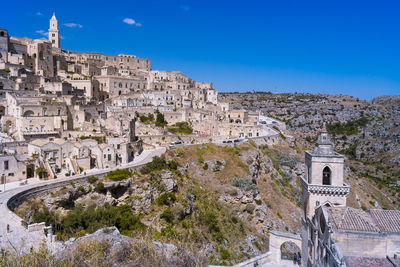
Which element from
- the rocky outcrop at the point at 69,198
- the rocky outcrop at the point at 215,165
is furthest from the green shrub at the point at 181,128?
the rocky outcrop at the point at 69,198

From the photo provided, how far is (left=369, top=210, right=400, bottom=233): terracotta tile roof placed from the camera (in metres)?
13.5

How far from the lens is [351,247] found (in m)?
13.3

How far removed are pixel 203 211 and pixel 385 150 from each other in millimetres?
59189

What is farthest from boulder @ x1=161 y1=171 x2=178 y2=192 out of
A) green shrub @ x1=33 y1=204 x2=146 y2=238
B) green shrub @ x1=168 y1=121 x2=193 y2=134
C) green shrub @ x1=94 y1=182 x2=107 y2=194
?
green shrub @ x1=168 y1=121 x2=193 y2=134

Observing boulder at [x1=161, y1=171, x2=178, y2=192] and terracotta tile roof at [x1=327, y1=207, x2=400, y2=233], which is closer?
terracotta tile roof at [x1=327, y1=207, x2=400, y2=233]

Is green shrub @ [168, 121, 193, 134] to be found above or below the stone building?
above

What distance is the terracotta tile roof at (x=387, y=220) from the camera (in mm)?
13548

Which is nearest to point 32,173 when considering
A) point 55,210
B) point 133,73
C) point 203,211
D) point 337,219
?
point 55,210

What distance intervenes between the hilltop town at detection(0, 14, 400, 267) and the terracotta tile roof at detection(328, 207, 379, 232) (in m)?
0.06

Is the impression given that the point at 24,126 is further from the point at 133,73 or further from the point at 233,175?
the point at 133,73

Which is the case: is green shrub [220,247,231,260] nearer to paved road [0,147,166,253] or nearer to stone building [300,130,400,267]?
stone building [300,130,400,267]

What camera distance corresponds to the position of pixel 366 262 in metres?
12.8

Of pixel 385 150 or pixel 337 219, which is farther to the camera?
pixel 385 150

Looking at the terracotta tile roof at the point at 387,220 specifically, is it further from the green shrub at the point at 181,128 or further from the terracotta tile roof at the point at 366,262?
the green shrub at the point at 181,128
